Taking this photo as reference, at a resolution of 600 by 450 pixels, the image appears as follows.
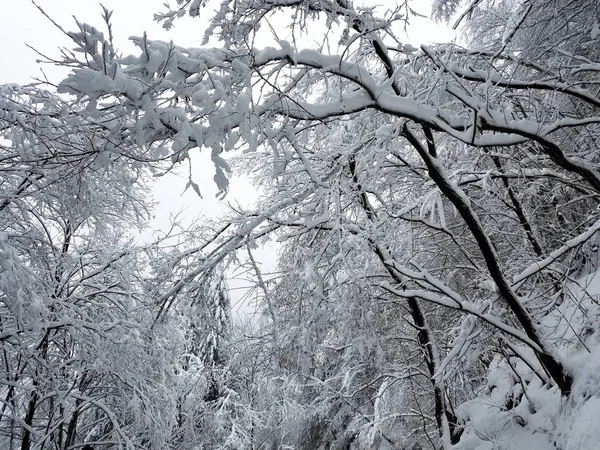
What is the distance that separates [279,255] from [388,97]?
2795 mm

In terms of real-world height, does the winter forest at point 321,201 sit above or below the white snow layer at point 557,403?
above

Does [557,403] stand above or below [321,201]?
below

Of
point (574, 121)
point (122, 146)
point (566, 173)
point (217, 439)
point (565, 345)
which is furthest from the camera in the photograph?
point (217, 439)

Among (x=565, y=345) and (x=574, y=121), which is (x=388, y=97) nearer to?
(x=574, y=121)

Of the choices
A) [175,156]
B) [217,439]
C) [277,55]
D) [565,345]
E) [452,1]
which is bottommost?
[217,439]

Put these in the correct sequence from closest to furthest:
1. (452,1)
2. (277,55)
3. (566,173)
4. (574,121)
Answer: (277,55) → (574,121) → (452,1) → (566,173)

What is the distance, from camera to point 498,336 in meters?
3.64

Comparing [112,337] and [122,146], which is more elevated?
[122,146]

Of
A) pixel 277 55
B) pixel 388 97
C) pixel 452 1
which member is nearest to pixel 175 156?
pixel 277 55

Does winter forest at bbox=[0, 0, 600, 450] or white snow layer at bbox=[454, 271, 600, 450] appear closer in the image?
winter forest at bbox=[0, 0, 600, 450]

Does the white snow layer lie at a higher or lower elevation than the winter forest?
lower

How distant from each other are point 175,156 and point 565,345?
3.71 metres

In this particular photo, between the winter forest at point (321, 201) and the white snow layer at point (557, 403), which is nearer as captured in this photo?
the winter forest at point (321, 201)

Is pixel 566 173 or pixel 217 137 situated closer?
pixel 217 137
